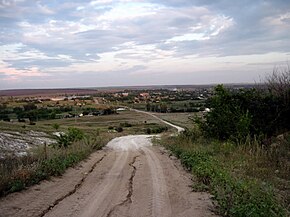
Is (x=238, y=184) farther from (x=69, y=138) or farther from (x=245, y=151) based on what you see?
(x=69, y=138)

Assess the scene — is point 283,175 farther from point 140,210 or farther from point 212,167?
point 140,210

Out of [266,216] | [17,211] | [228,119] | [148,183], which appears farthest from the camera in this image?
[228,119]

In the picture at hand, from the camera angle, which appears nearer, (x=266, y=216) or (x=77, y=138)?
(x=266, y=216)

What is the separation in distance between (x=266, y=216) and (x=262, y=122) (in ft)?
49.3

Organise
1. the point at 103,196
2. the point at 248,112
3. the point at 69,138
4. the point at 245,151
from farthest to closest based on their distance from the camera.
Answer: the point at 69,138, the point at 248,112, the point at 245,151, the point at 103,196

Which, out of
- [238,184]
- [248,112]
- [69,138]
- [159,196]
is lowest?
[69,138]

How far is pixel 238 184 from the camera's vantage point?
338 inches

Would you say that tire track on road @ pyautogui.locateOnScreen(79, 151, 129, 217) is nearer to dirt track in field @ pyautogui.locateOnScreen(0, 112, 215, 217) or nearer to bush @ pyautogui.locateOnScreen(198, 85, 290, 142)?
dirt track in field @ pyautogui.locateOnScreen(0, 112, 215, 217)

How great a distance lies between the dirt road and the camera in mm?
7495

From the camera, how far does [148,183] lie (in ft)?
35.1

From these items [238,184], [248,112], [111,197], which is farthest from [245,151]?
[111,197]

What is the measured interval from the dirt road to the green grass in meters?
0.40

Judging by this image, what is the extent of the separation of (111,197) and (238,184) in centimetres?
294

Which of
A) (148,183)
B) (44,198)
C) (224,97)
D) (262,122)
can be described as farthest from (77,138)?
(44,198)
